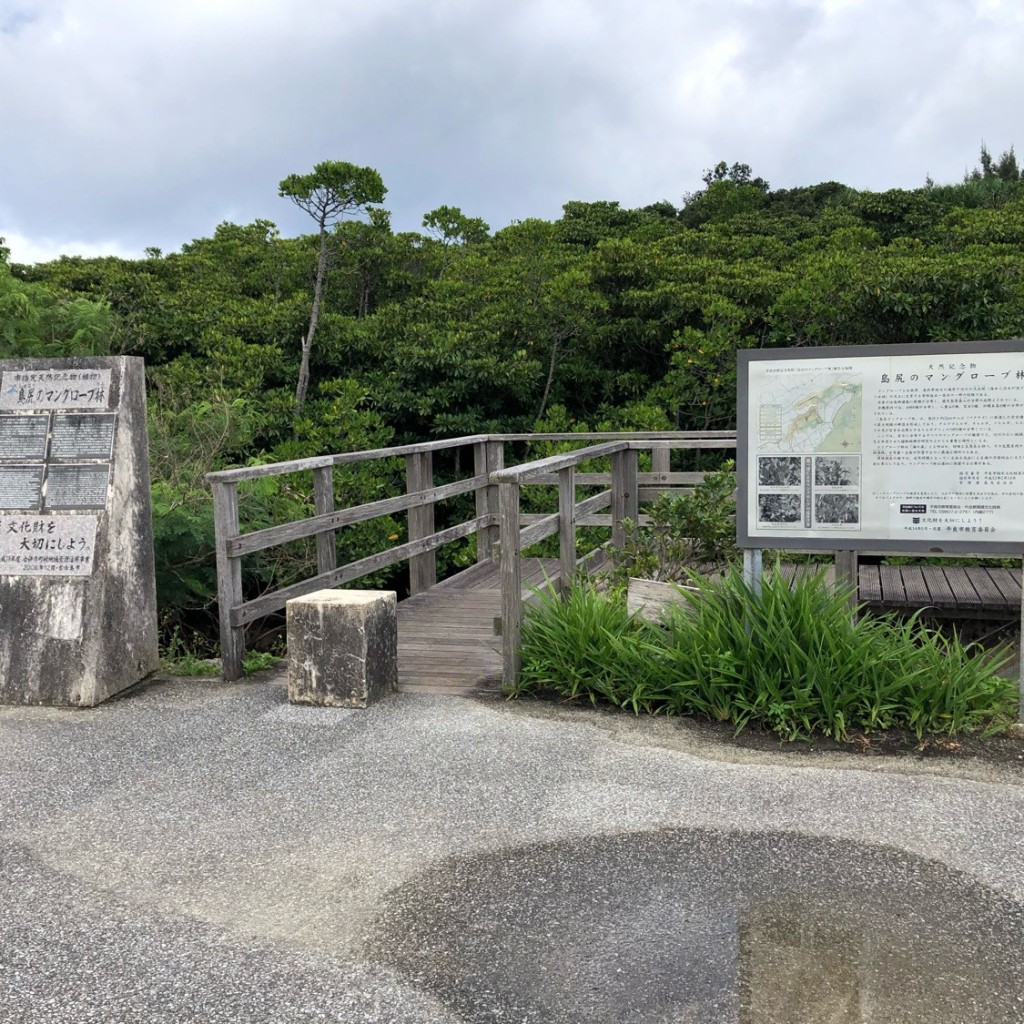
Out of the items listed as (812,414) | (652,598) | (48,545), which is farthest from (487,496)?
(812,414)

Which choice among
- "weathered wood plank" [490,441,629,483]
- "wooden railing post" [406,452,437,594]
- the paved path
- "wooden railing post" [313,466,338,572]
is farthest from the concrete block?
"wooden railing post" [406,452,437,594]

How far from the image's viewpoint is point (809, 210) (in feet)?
80.4

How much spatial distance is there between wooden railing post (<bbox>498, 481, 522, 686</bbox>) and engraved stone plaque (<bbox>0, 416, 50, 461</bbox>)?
2.59m

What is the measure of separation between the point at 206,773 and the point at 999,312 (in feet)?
35.3

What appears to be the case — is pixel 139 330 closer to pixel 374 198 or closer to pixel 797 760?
pixel 374 198

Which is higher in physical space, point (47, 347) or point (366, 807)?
point (47, 347)

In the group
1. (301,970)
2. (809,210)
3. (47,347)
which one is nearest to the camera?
(301,970)

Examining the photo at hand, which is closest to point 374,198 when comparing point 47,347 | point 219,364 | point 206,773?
point 219,364

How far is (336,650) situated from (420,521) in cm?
330

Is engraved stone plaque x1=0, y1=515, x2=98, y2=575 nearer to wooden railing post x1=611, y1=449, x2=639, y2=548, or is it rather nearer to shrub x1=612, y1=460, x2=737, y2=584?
shrub x1=612, y1=460, x2=737, y2=584

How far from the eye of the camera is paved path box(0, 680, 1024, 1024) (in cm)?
279

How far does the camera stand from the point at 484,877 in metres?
3.44

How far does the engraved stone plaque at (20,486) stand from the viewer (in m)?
5.77

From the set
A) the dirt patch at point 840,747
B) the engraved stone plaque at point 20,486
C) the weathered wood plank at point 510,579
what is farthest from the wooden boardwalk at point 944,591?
the engraved stone plaque at point 20,486
